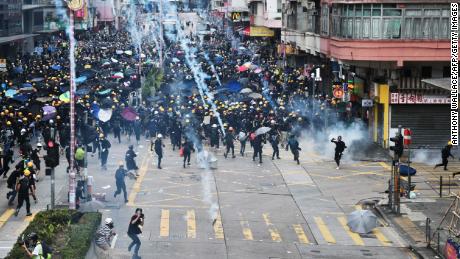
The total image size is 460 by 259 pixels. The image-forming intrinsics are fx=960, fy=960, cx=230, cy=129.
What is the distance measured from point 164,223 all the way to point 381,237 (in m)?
6.56

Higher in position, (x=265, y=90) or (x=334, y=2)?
(x=334, y=2)

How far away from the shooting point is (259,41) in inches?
4547

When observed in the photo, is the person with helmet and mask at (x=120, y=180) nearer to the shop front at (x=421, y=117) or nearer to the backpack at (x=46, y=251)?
the backpack at (x=46, y=251)

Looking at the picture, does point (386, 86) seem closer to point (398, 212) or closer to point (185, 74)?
point (398, 212)

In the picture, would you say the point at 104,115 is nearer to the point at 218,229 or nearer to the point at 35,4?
the point at 218,229

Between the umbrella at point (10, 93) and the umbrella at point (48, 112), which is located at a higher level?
the umbrella at point (10, 93)

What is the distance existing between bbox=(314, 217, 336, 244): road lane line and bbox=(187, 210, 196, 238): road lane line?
12.7ft

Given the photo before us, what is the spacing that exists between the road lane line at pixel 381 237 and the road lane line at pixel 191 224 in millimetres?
5464

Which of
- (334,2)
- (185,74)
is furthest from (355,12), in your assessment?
(185,74)

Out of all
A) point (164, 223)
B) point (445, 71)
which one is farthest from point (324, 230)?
point (445, 71)

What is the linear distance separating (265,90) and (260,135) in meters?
20.5

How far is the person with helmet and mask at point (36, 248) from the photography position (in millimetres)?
20436

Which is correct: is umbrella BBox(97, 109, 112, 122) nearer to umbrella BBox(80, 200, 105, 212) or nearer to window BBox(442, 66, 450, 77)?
umbrella BBox(80, 200, 105, 212)

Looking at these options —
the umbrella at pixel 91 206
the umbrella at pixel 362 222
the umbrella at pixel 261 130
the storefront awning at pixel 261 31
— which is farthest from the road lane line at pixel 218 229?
the storefront awning at pixel 261 31
